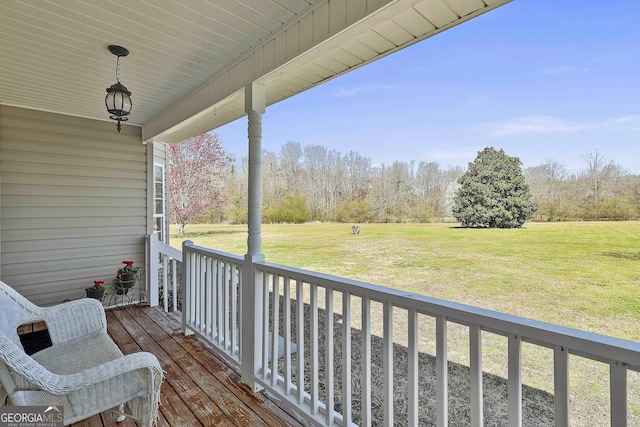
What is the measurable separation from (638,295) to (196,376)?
18.7 feet

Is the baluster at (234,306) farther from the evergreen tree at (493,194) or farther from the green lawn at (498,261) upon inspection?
the green lawn at (498,261)

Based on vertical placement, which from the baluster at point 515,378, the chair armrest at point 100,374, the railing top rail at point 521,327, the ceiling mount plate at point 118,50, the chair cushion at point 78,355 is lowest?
the chair cushion at point 78,355

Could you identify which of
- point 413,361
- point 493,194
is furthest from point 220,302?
point 493,194

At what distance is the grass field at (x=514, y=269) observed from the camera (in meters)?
3.54

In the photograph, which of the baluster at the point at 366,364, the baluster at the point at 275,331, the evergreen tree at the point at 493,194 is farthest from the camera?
the evergreen tree at the point at 493,194

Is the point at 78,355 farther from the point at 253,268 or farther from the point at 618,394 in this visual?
the point at 618,394

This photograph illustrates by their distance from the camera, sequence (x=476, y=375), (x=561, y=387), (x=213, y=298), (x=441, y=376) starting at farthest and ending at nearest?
1. (x=213, y=298)
2. (x=441, y=376)
3. (x=476, y=375)
4. (x=561, y=387)

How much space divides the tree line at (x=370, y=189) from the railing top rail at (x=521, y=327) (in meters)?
3.47

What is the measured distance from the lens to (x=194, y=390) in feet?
7.66

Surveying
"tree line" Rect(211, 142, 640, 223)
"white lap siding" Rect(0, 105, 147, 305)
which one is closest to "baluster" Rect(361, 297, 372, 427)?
"tree line" Rect(211, 142, 640, 223)

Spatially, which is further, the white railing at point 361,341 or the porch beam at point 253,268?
the porch beam at point 253,268

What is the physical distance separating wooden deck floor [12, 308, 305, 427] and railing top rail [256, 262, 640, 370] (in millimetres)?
1177

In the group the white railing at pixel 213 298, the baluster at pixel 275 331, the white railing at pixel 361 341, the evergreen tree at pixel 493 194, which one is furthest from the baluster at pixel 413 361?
the evergreen tree at pixel 493 194

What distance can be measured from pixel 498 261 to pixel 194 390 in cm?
578
